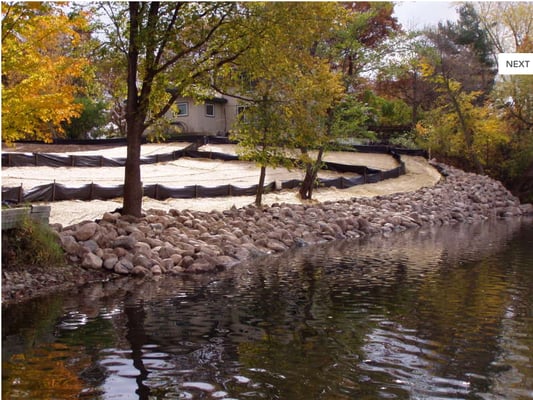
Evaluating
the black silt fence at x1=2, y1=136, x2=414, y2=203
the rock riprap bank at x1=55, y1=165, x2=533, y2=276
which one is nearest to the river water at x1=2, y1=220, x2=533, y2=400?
the rock riprap bank at x1=55, y1=165, x2=533, y2=276

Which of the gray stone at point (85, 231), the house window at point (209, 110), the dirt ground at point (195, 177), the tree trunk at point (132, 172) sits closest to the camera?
the gray stone at point (85, 231)

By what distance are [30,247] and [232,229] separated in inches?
233

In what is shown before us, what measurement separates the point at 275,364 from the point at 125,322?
8.72 feet

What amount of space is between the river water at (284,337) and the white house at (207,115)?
32121 mm

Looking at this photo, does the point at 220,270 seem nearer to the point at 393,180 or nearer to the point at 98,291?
the point at 98,291

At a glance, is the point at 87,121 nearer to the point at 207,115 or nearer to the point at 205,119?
the point at 205,119

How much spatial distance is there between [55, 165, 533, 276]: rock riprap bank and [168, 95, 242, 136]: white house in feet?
69.4

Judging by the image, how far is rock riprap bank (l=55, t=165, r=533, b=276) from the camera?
11.7 meters

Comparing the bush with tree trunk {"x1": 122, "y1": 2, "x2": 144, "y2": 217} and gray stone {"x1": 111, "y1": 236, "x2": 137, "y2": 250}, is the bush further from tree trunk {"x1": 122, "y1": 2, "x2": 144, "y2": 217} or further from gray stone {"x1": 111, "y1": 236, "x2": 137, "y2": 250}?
tree trunk {"x1": 122, "y1": 2, "x2": 144, "y2": 217}

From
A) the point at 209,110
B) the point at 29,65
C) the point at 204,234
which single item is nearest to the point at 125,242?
the point at 204,234

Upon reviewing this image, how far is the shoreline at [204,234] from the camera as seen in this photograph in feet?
36.0

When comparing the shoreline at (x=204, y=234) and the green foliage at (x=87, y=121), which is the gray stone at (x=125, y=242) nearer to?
the shoreline at (x=204, y=234)

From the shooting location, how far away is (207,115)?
43.9 metres

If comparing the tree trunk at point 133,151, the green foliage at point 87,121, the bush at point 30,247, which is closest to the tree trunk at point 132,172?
the tree trunk at point 133,151
